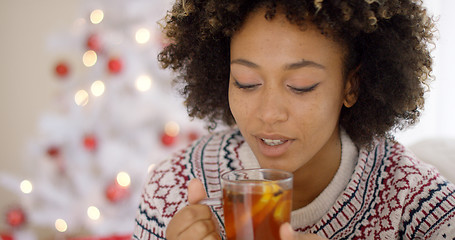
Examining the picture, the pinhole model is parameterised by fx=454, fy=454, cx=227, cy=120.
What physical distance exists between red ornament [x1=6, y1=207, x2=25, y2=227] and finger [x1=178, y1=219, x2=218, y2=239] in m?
2.32

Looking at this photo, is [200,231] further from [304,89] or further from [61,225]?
[61,225]

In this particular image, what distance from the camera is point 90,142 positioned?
284cm

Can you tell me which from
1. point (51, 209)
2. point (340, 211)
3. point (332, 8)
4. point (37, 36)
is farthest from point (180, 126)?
point (332, 8)

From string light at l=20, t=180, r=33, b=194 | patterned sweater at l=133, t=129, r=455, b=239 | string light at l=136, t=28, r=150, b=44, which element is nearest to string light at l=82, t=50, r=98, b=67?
string light at l=136, t=28, r=150, b=44

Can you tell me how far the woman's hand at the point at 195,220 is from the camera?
97 centimetres

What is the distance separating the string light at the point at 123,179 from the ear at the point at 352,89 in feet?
6.34

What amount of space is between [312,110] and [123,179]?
2.03m

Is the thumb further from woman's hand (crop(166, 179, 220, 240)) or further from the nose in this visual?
the nose

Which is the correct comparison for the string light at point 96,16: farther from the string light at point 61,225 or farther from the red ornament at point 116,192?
the string light at point 61,225

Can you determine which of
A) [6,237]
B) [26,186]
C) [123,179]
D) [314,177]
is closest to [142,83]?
[123,179]

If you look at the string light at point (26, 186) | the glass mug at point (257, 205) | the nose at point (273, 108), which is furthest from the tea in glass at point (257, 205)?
the string light at point (26, 186)

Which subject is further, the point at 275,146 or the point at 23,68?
the point at 23,68

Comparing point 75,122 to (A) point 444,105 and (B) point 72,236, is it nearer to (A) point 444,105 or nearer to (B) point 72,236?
(B) point 72,236

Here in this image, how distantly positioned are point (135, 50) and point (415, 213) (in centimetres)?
200
